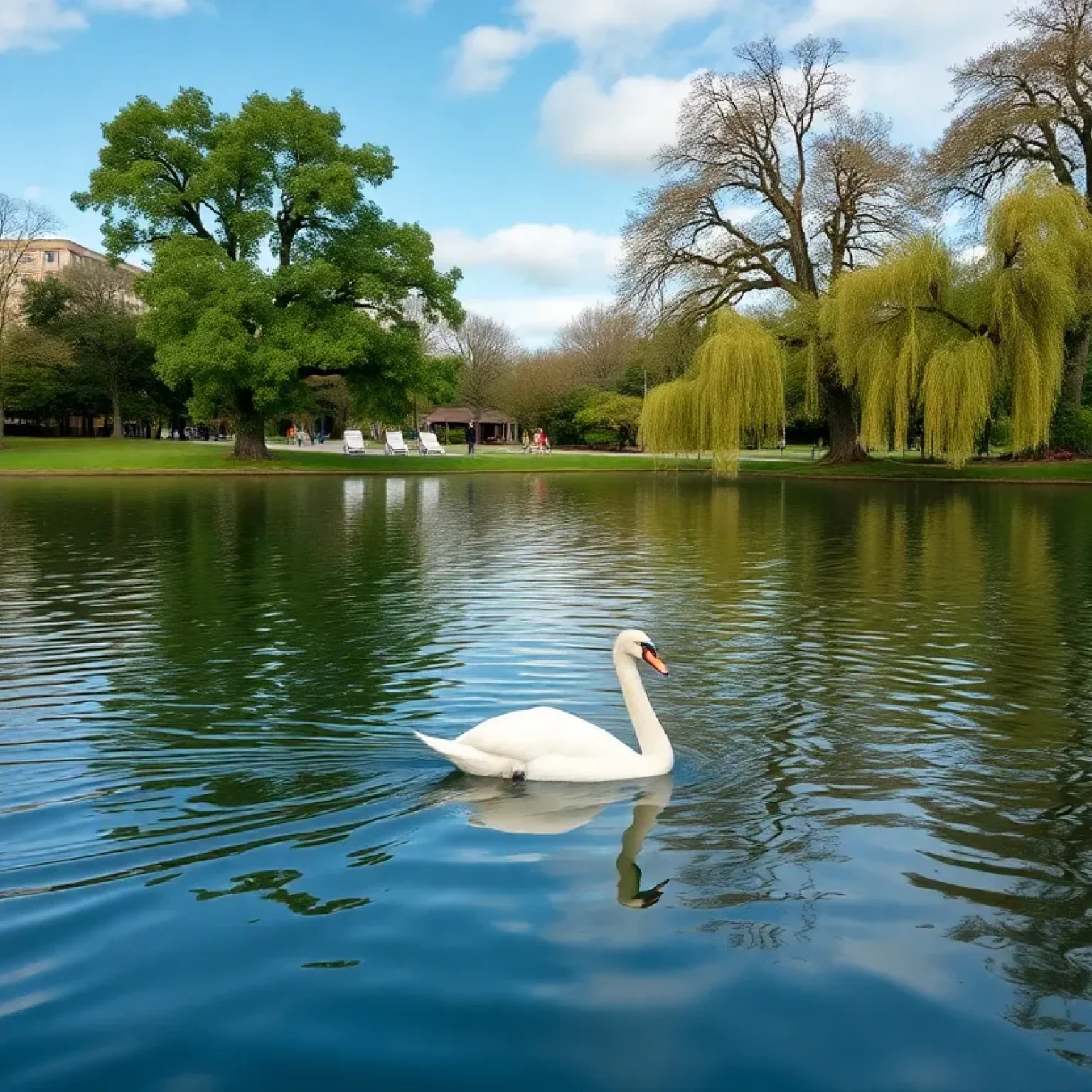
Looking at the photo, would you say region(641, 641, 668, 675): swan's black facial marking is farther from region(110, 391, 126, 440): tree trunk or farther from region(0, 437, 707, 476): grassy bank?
region(110, 391, 126, 440): tree trunk

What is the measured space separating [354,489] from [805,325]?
1855cm

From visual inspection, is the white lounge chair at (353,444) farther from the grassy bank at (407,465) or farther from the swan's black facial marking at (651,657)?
the swan's black facial marking at (651,657)

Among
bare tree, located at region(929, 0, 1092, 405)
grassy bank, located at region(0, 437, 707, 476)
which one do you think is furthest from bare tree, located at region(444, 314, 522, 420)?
bare tree, located at region(929, 0, 1092, 405)

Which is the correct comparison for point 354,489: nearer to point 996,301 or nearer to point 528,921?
point 996,301

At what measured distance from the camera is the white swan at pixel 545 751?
594 cm

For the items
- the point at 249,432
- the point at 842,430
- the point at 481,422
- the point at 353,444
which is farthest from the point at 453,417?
the point at 842,430

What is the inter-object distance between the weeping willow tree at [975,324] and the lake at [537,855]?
23.2 meters

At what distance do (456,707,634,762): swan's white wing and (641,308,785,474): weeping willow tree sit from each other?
3270cm

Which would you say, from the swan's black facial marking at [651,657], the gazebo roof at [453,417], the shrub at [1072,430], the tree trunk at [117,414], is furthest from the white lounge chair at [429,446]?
the swan's black facial marking at [651,657]

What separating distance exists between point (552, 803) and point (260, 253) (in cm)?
4186

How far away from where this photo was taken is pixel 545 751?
5.93 metres

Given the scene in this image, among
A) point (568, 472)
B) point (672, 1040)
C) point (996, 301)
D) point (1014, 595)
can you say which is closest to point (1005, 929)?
point (672, 1040)

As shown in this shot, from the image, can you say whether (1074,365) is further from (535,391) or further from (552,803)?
(552,803)

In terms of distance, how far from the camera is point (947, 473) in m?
41.1
